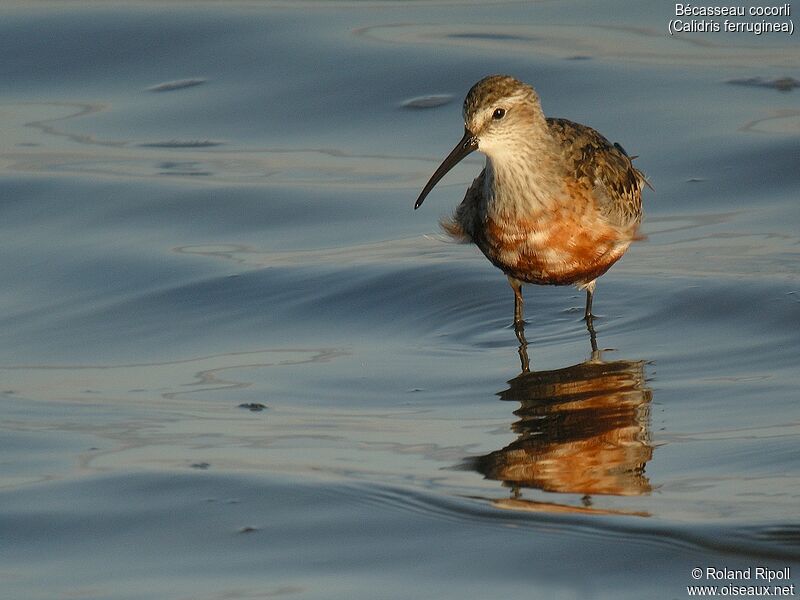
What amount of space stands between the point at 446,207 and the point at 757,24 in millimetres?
4005

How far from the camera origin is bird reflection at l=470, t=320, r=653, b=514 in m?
5.79

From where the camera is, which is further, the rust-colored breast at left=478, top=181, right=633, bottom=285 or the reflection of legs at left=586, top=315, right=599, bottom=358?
the rust-colored breast at left=478, top=181, right=633, bottom=285

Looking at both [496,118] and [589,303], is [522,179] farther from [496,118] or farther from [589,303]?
[589,303]

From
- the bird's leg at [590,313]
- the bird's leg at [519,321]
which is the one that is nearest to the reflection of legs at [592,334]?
the bird's leg at [590,313]

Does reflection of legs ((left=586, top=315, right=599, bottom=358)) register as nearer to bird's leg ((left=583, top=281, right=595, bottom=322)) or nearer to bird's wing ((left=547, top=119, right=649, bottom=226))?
bird's leg ((left=583, top=281, right=595, bottom=322))

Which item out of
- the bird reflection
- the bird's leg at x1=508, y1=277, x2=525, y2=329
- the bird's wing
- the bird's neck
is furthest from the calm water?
the bird's neck

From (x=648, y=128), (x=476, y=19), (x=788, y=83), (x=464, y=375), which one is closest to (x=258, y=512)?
(x=464, y=375)

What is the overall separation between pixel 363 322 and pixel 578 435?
2159 millimetres

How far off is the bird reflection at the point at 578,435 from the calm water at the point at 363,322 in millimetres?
21

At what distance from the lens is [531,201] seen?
8.03m

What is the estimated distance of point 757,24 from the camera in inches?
493

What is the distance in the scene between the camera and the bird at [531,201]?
807 centimetres

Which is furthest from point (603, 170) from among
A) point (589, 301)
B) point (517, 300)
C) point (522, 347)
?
point (522, 347)

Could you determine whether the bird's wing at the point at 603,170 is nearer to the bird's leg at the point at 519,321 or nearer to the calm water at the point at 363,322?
the calm water at the point at 363,322
